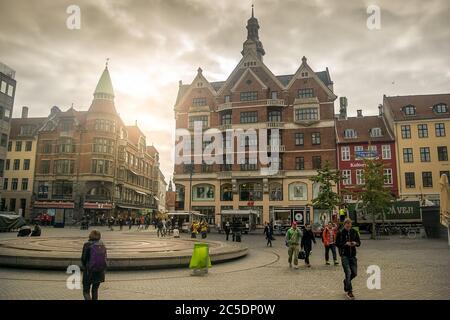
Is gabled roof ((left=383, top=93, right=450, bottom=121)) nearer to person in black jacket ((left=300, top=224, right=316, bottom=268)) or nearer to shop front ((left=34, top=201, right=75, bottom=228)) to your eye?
person in black jacket ((left=300, top=224, right=316, bottom=268))

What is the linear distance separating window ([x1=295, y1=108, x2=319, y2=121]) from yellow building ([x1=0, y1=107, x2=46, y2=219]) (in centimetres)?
4338

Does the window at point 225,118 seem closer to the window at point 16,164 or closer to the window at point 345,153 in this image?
the window at point 345,153

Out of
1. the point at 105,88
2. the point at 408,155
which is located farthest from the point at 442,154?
the point at 105,88

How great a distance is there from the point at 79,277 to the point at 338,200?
31526 mm

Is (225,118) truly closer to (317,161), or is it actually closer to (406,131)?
(317,161)

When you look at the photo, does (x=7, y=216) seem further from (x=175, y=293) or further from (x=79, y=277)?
(x=175, y=293)

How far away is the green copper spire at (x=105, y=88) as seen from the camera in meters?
59.1

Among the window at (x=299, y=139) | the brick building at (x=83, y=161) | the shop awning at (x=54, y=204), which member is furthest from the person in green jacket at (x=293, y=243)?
the shop awning at (x=54, y=204)

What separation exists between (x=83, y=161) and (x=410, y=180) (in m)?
47.9

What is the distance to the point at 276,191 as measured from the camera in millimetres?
47719

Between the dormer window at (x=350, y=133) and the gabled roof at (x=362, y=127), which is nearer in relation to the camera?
the gabled roof at (x=362, y=127)

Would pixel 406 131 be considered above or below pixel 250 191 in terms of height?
above

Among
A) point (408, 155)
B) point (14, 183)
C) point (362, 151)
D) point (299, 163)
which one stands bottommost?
point (14, 183)
